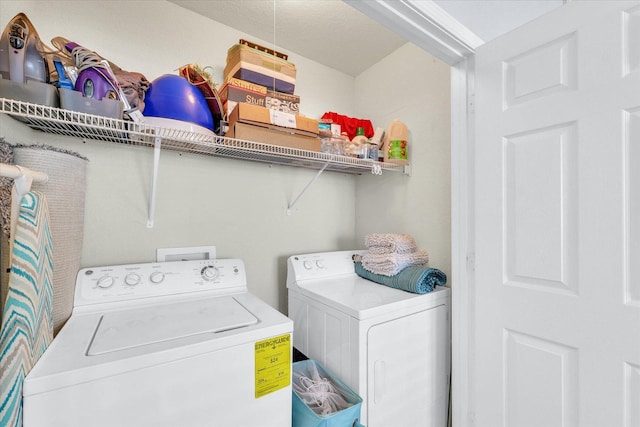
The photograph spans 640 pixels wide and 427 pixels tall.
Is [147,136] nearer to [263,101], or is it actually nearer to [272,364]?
[263,101]

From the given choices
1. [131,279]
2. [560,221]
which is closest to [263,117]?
[131,279]

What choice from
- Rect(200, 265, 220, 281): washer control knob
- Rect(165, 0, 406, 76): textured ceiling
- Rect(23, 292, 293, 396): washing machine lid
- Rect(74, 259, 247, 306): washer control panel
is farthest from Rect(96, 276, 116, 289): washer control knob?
Rect(165, 0, 406, 76): textured ceiling

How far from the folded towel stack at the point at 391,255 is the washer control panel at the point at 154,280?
80 centimetres

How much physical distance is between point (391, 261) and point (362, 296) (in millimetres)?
309

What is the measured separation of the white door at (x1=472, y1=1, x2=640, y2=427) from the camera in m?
0.92

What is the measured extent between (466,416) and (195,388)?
1.28 m

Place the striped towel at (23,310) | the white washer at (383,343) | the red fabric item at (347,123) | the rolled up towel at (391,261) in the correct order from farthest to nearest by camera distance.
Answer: the red fabric item at (347,123) < the rolled up towel at (391,261) < the white washer at (383,343) < the striped towel at (23,310)

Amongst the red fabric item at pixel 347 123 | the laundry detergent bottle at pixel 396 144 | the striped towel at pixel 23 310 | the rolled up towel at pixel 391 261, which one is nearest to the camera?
the striped towel at pixel 23 310

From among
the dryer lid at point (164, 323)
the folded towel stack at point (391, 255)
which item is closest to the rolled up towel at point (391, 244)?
the folded towel stack at point (391, 255)

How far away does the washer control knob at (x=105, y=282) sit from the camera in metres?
1.27

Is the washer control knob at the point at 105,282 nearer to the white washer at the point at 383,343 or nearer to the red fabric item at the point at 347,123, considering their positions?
the white washer at the point at 383,343

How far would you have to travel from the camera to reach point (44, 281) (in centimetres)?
86

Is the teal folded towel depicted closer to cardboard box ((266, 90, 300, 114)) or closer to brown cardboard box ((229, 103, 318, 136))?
brown cardboard box ((229, 103, 318, 136))

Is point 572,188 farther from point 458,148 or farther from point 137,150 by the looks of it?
point 137,150
